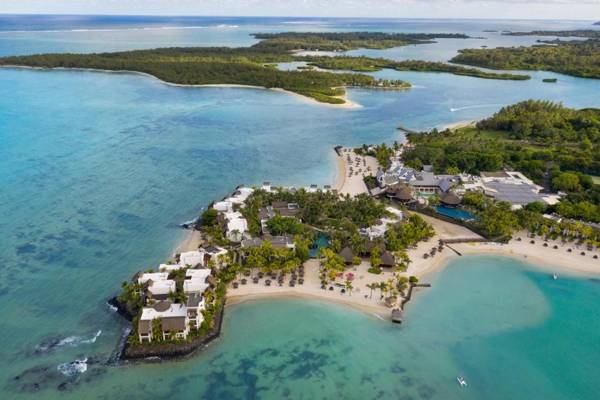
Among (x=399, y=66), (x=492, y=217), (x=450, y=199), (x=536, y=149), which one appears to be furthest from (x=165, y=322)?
(x=399, y=66)

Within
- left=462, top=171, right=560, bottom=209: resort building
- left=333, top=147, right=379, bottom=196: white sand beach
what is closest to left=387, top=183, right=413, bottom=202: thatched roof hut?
left=333, top=147, right=379, bottom=196: white sand beach

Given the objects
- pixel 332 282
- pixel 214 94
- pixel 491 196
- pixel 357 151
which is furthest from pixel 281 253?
pixel 214 94

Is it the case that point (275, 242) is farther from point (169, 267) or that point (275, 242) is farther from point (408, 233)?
point (408, 233)

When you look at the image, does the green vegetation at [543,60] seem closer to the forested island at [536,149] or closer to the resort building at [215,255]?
the forested island at [536,149]

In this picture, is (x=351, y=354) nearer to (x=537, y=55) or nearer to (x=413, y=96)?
(x=413, y=96)

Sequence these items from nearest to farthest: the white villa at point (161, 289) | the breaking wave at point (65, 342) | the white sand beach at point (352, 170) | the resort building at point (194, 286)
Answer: the breaking wave at point (65, 342)
the white villa at point (161, 289)
the resort building at point (194, 286)
the white sand beach at point (352, 170)

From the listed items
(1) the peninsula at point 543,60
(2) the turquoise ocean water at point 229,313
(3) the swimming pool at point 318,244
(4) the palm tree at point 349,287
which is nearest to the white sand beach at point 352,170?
(2) the turquoise ocean water at point 229,313
